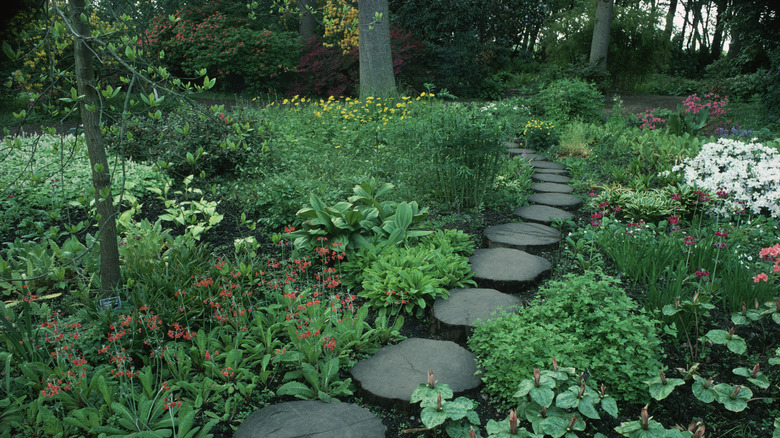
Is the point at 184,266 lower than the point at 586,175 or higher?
lower

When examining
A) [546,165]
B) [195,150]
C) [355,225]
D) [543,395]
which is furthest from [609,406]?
[195,150]

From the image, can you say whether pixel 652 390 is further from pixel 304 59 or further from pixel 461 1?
pixel 461 1

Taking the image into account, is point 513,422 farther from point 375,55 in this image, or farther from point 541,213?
point 375,55

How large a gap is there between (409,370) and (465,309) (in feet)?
2.09

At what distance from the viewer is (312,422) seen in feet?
6.86

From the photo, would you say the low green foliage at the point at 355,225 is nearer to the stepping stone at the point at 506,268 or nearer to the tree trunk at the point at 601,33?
the stepping stone at the point at 506,268

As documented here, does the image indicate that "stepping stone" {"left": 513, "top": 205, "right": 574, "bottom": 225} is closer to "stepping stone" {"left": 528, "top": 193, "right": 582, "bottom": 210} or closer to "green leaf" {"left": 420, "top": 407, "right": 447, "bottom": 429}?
"stepping stone" {"left": 528, "top": 193, "right": 582, "bottom": 210}

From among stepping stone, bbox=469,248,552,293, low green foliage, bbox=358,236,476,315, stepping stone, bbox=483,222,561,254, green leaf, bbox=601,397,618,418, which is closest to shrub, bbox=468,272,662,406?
green leaf, bbox=601,397,618,418

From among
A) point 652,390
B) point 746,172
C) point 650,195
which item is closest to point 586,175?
point 650,195

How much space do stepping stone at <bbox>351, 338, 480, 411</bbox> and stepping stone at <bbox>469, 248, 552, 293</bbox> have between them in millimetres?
760

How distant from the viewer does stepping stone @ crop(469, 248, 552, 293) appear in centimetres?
328

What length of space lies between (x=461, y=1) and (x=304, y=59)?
19.2 feet

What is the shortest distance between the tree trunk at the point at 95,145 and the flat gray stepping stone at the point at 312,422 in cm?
116

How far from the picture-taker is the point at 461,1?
656 inches
